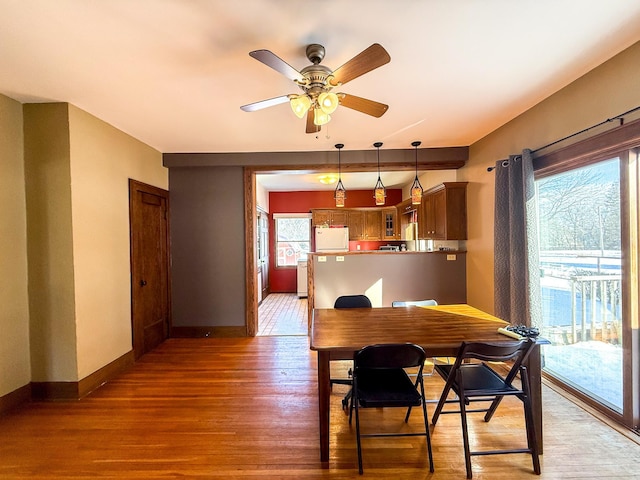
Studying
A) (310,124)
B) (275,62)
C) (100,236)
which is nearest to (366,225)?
(310,124)

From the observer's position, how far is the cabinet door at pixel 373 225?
7062 millimetres

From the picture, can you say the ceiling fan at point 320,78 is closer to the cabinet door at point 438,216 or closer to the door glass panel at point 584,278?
the door glass panel at point 584,278

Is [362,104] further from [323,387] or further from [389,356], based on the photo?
[323,387]

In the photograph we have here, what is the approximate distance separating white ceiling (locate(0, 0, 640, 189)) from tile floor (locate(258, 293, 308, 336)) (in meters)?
2.92

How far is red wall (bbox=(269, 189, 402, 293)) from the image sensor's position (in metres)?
7.12

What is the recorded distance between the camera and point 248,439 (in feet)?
6.72

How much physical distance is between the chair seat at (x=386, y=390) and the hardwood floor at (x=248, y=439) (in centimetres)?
41

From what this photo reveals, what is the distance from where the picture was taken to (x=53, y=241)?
2529mm

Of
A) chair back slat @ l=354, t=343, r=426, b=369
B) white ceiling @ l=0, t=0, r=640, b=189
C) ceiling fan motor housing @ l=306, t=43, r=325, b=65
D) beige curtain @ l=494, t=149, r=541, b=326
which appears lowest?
chair back slat @ l=354, t=343, r=426, b=369

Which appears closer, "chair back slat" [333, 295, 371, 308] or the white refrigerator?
"chair back slat" [333, 295, 371, 308]

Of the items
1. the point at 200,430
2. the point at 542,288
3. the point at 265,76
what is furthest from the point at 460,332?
the point at 265,76

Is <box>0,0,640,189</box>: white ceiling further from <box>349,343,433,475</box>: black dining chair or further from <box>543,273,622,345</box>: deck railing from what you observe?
<box>349,343,433,475</box>: black dining chair

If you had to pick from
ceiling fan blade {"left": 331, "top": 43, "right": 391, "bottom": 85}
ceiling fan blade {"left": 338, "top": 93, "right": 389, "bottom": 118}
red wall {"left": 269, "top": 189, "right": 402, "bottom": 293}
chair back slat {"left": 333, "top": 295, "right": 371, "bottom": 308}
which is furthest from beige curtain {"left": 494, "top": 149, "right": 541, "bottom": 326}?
red wall {"left": 269, "top": 189, "right": 402, "bottom": 293}

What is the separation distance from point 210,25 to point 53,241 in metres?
2.25
